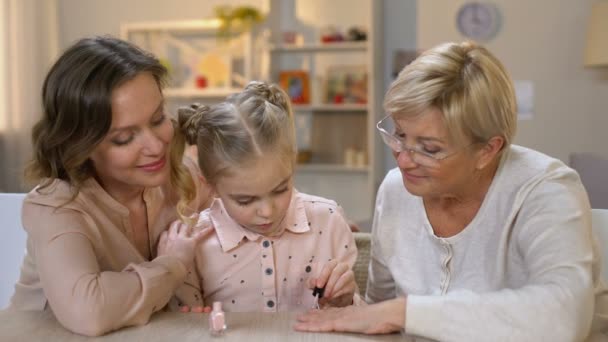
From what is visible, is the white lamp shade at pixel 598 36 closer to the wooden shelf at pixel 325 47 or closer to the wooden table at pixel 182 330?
the wooden shelf at pixel 325 47

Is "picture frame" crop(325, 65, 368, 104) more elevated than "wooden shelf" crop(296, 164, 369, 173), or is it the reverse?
"picture frame" crop(325, 65, 368, 104)

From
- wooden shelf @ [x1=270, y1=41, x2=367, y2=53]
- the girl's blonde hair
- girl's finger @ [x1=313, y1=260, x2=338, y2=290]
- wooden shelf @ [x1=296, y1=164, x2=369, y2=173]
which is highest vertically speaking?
wooden shelf @ [x1=270, y1=41, x2=367, y2=53]

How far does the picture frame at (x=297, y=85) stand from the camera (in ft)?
15.9

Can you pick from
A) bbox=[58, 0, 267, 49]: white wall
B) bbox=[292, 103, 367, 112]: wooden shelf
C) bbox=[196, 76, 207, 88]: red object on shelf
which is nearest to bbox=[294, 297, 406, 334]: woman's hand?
bbox=[292, 103, 367, 112]: wooden shelf

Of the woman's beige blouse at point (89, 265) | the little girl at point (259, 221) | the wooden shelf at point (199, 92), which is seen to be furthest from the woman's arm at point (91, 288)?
the wooden shelf at point (199, 92)

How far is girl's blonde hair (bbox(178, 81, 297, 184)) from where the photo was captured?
1374mm

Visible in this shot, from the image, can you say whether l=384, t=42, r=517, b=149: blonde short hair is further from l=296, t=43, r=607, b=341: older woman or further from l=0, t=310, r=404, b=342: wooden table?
l=0, t=310, r=404, b=342: wooden table

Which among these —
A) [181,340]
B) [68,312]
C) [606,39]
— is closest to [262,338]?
[181,340]

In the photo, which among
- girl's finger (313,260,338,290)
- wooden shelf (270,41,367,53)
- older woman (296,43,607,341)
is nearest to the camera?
older woman (296,43,607,341)

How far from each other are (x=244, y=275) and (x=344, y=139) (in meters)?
3.43

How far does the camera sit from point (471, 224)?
137cm

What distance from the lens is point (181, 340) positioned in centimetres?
112

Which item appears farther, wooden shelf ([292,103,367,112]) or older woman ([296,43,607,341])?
wooden shelf ([292,103,367,112])

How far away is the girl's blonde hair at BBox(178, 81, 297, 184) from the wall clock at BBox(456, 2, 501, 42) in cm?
300
